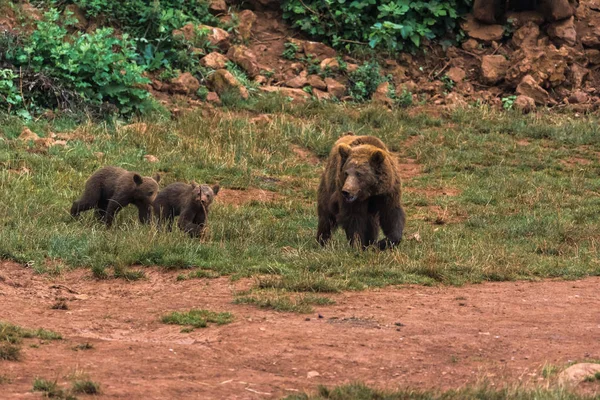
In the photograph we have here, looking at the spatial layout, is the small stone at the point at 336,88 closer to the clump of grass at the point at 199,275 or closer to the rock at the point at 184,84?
the rock at the point at 184,84

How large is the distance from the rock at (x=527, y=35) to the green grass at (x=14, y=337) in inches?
605

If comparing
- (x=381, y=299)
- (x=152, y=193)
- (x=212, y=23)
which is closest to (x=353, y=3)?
(x=212, y=23)

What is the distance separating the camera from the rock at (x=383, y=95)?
→ 1931cm

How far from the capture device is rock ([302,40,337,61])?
20656 millimetres

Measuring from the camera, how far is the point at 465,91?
2042cm

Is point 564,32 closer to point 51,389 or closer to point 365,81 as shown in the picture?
point 365,81

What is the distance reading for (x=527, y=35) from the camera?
21141 millimetres

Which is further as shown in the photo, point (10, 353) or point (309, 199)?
point (309, 199)

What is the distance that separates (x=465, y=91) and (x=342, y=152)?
32.9ft

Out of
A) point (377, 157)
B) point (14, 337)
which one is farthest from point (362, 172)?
point (14, 337)

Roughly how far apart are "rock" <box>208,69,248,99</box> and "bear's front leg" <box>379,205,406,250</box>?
7882 millimetres

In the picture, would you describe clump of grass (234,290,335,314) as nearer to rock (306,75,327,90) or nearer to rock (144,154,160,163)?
rock (144,154,160,163)

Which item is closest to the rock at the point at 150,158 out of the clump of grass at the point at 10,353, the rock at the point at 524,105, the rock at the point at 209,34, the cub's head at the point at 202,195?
the cub's head at the point at 202,195

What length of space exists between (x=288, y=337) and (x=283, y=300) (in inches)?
44.5
